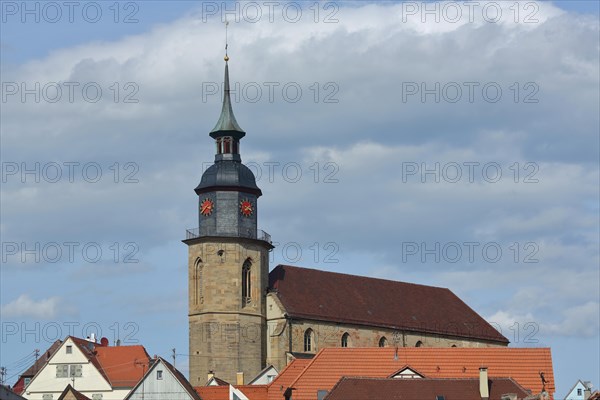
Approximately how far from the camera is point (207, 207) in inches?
4146

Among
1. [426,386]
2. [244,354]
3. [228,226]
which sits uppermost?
[228,226]

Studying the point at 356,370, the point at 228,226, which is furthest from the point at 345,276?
the point at 356,370

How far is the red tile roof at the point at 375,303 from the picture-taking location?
109062 millimetres

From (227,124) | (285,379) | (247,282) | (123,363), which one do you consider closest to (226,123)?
(227,124)

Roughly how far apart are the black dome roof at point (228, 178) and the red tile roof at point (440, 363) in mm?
16561

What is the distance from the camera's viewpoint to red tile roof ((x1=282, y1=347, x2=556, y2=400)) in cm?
9057

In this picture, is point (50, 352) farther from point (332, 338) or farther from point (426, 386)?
point (426, 386)

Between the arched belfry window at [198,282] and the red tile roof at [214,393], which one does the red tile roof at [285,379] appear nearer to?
the red tile roof at [214,393]

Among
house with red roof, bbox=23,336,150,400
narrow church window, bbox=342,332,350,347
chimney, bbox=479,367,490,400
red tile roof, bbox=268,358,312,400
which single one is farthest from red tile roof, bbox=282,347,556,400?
house with red roof, bbox=23,336,150,400

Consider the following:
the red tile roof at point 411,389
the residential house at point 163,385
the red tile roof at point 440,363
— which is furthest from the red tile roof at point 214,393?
the red tile roof at point 411,389

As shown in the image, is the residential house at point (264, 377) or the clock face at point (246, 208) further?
the clock face at point (246, 208)

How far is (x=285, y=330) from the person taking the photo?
4144 inches

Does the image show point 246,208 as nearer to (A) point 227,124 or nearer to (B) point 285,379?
(A) point 227,124

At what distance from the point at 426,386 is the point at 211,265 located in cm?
2614
